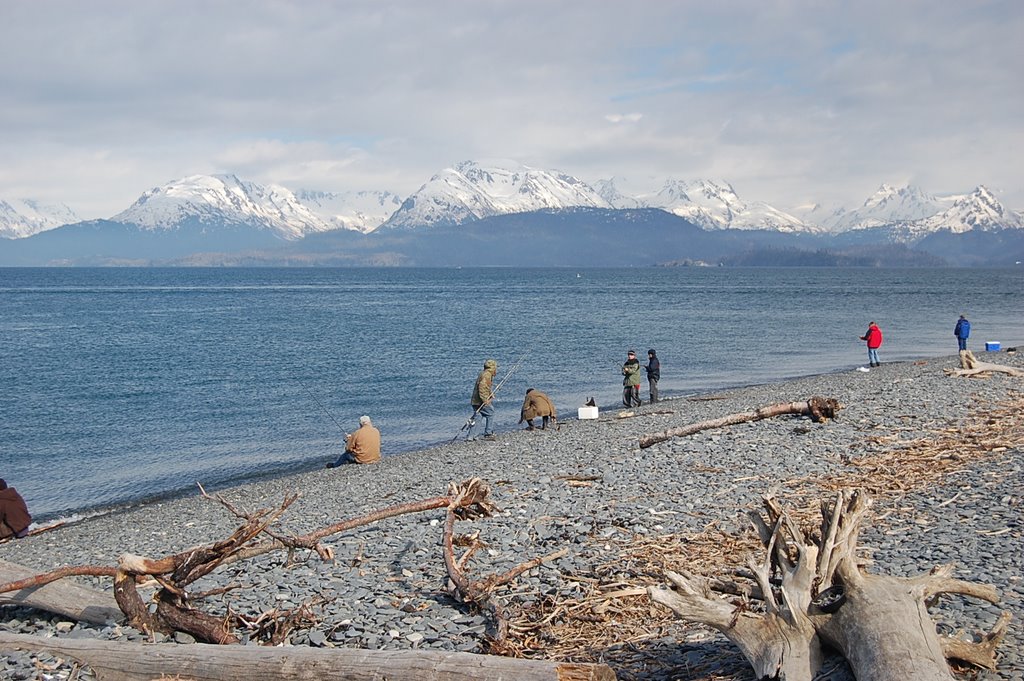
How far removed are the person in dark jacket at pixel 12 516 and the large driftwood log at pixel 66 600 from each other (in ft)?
29.5

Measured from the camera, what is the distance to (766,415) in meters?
19.8

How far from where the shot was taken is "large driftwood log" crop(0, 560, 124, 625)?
30.9ft

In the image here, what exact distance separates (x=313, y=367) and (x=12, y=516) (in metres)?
32.6

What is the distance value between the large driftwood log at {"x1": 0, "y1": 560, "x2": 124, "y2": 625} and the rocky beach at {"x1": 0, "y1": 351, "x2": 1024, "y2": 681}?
0.72 ft

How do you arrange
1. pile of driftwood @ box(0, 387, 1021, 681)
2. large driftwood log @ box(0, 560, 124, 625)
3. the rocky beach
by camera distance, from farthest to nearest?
large driftwood log @ box(0, 560, 124, 625) → the rocky beach → pile of driftwood @ box(0, 387, 1021, 681)

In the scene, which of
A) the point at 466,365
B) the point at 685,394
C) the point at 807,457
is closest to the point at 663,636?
the point at 807,457

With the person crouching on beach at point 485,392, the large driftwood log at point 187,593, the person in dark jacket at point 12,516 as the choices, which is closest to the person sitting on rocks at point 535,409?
Result: the person crouching on beach at point 485,392

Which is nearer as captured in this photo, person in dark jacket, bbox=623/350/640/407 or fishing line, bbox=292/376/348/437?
person in dark jacket, bbox=623/350/640/407

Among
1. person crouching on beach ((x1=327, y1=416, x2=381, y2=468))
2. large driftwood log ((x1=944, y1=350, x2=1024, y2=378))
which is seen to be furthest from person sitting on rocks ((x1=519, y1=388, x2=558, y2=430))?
large driftwood log ((x1=944, y1=350, x2=1024, y2=378))

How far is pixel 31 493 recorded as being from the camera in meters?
23.7

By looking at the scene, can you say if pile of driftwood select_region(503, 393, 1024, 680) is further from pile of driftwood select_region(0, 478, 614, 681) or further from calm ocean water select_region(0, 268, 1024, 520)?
calm ocean water select_region(0, 268, 1024, 520)

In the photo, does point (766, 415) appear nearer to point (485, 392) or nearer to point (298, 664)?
point (485, 392)

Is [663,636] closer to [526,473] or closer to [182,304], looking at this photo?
[526,473]

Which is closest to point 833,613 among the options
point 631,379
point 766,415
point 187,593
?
point 187,593
